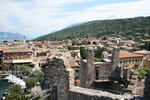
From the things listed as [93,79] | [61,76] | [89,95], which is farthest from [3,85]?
[89,95]

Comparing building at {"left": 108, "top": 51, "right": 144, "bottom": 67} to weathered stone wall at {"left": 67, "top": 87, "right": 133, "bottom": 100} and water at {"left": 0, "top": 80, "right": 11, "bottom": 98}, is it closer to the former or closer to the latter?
water at {"left": 0, "top": 80, "right": 11, "bottom": 98}

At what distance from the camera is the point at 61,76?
6.54m

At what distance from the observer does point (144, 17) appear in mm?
171625

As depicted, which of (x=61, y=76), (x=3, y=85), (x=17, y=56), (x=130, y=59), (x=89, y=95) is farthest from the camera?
(x=17, y=56)

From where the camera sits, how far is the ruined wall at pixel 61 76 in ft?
21.0

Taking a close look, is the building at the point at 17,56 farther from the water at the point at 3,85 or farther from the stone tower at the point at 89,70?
the stone tower at the point at 89,70

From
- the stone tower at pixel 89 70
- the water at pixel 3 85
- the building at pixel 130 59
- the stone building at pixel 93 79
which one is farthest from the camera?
the building at pixel 130 59

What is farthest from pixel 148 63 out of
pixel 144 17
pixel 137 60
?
pixel 144 17

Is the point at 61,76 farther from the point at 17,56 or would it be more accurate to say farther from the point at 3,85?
the point at 17,56

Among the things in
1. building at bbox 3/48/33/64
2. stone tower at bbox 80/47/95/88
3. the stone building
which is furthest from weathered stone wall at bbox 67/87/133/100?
building at bbox 3/48/33/64

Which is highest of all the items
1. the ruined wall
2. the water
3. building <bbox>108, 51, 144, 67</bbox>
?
the ruined wall

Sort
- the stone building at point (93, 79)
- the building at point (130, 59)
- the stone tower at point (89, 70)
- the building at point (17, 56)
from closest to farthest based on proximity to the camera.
Result: the stone building at point (93, 79), the stone tower at point (89, 70), the building at point (130, 59), the building at point (17, 56)

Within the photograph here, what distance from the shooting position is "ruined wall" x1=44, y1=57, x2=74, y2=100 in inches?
253

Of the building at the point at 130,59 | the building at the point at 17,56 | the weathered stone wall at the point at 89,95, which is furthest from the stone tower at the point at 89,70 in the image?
the building at the point at 17,56
